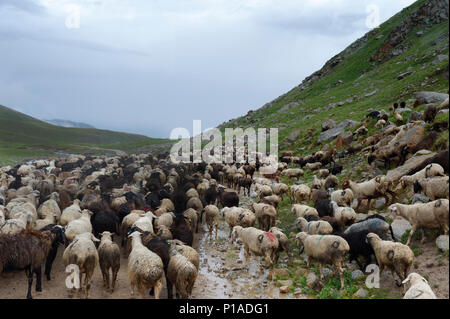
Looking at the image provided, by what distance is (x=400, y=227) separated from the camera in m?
9.49

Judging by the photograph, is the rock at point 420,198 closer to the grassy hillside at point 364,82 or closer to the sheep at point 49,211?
the sheep at point 49,211

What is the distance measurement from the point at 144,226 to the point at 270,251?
178 inches

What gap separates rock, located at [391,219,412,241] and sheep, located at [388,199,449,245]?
2.04 ft

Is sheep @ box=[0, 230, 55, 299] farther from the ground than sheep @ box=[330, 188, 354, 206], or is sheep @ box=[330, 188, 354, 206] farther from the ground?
sheep @ box=[330, 188, 354, 206]

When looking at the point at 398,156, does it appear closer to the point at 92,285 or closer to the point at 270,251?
the point at 270,251

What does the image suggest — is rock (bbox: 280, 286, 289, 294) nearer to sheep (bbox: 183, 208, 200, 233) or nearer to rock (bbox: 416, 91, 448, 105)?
sheep (bbox: 183, 208, 200, 233)

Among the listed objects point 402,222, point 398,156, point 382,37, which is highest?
point 382,37

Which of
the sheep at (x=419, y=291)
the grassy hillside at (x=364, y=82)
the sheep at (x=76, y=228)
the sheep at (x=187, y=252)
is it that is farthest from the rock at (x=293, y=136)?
the sheep at (x=419, y=291)

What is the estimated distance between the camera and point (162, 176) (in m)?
22.0

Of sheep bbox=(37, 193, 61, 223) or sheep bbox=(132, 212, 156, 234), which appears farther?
sheep bbox=(37, 193, 61, 223)

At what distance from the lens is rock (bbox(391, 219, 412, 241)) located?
9284 millimetres

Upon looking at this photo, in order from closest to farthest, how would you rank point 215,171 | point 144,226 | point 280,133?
point 144,226 → point 215,171 → point 280,133

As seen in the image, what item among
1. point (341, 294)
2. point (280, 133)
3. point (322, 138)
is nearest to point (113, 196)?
point (341, 294)

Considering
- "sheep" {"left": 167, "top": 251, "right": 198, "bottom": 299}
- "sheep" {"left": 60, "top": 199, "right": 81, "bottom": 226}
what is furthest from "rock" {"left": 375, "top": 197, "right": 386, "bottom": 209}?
"sheep" {"left": 60, "top": 199, "right": 81, "bottom": 226}
